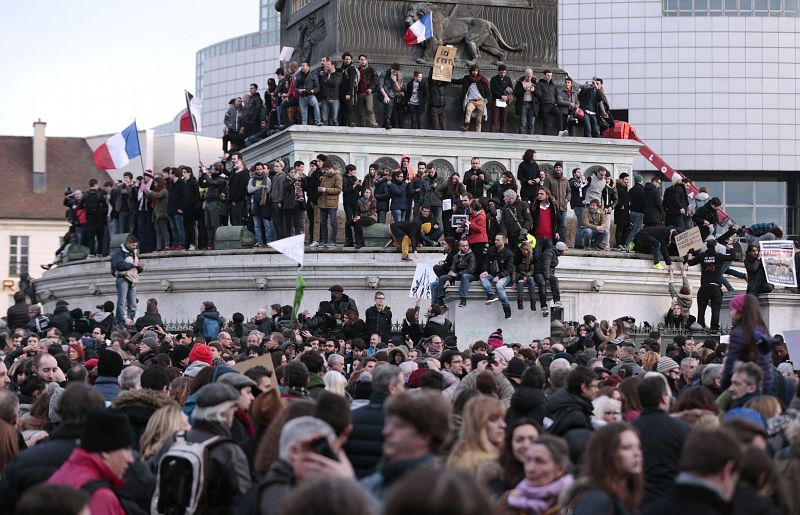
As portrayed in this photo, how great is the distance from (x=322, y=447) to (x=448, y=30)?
96.8 feet

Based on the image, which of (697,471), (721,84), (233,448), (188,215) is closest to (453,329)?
(188,215)

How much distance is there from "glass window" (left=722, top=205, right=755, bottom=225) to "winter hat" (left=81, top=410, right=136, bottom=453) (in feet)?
191

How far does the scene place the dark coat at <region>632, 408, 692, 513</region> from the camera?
9945mm

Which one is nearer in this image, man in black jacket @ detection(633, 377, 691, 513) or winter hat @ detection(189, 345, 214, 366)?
man in black jacket @ detection(633, 377, 691, 513)

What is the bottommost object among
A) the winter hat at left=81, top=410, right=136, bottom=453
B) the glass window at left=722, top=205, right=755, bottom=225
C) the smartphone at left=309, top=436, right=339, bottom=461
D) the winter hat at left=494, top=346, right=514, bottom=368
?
the winter hat at left=494, top=346, right=514, bottom=368

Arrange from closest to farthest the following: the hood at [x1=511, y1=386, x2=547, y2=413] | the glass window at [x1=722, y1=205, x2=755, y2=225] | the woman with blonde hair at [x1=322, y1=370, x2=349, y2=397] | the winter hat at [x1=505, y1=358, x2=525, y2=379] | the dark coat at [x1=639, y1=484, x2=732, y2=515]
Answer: the dark coat at [x1=639, y1=484, x2=732, y2=515] < the hood at [x1=511, y1=386, x2=547, y2=413] < the woman with blonde hair at [x1=322, y1=370, x2=349, y2=397] < the winter hat at [x1=505, y1=358, x2=525, y2=379] < the glass window at [x1=722, y1=205, x2=755, y2=225]

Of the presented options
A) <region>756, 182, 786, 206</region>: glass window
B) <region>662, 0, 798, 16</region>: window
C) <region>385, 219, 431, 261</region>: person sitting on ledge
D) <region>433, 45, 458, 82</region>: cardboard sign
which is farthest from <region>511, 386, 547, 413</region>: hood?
<region>662, 0, 798, 16</region>: window

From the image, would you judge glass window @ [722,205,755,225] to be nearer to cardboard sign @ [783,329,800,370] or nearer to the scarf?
cardboard sign @ [783,329,800,370]

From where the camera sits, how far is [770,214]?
217 ft

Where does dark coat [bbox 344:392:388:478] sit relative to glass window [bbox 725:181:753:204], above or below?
below

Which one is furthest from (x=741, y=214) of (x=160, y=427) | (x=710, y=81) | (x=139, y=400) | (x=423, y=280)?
(x=160, y=427)

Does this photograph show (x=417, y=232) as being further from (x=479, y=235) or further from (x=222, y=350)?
(x=222, y=350)

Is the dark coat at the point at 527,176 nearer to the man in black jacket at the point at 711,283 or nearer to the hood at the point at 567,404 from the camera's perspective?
the man in black jacket at the point at 711,283

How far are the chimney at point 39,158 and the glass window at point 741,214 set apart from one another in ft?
113
